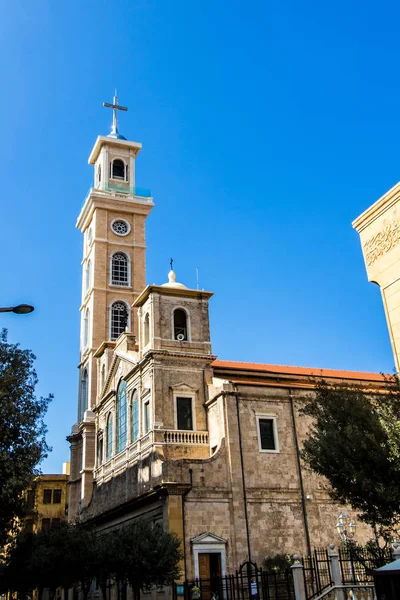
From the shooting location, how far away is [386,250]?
49.9 feet

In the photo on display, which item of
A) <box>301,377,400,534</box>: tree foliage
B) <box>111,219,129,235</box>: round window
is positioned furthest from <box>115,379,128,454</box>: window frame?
<box>301,377,400,534</box>: tree foliage

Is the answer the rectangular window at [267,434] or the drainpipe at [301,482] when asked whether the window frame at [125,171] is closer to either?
the drainpipe at [301,482]

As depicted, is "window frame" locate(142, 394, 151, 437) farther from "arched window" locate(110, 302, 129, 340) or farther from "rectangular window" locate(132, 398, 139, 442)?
"arched window" locate(110, 302, 129, 340)

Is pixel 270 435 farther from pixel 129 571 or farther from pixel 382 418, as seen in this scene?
pixel 382 418

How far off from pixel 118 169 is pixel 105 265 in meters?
11.6

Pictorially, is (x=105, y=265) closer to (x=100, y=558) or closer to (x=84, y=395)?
(x=84, y=395)

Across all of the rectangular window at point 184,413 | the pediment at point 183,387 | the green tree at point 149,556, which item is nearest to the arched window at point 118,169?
the pediment at point 183,387

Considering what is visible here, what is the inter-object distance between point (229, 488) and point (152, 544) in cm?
673

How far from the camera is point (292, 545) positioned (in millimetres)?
28609

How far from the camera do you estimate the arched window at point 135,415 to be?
3491 cm

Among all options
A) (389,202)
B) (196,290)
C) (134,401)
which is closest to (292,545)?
(134,401)

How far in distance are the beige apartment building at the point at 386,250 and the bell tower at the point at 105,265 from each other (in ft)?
97.4

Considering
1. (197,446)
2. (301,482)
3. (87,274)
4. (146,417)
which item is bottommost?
(301,482)

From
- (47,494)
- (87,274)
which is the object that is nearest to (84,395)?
(87,274)
